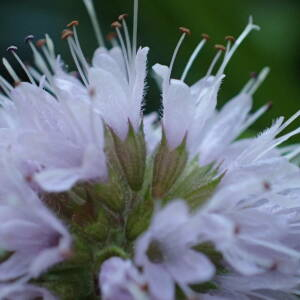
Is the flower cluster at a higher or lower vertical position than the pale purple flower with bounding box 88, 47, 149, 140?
lower

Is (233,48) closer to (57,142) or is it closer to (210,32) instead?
(57,142)

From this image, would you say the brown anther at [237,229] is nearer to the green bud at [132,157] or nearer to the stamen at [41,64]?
the green bud at [132,157]

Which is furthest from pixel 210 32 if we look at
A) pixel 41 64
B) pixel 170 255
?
pixel 170 255

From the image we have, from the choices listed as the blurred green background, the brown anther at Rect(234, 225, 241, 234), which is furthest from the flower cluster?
the blurred green background

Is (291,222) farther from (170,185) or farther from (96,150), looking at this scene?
(96,150)

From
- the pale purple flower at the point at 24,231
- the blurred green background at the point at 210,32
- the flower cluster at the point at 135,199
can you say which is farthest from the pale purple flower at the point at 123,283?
the blurred green background at the point at 210,32

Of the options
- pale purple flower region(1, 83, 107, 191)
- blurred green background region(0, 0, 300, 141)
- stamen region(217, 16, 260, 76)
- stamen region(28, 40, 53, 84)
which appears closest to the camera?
pale purple flower region(1, 83, 107, 191)

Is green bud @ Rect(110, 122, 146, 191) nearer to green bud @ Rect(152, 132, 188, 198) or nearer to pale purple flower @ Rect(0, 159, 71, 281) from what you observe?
green bud @ Rect(152, 132, 188, 198)

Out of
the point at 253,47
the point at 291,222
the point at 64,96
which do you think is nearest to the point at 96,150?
the point at 64,96
